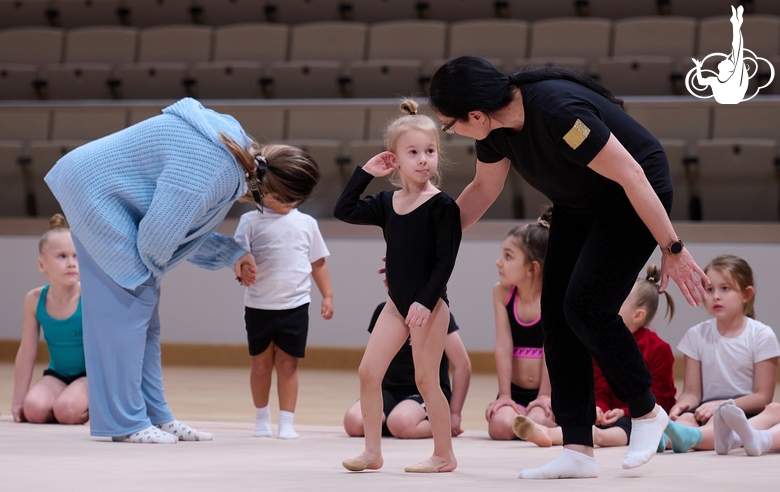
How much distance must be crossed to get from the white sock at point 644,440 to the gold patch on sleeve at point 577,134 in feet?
2.03

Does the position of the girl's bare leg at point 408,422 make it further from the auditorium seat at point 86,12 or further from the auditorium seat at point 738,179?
the auditorium seat at point 86,12

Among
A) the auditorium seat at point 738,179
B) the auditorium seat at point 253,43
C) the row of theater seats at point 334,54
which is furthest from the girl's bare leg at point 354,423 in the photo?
the auditorium seat at point 253,43

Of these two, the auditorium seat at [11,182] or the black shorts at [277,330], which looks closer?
the black shorts at [277,330]

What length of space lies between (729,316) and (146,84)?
5.10 meters

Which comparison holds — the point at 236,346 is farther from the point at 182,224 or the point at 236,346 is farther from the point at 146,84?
the point at 182,224

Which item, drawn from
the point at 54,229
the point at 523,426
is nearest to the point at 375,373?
the point at 523,426

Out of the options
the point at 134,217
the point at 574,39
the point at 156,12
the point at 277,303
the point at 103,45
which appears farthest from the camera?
the point at 156,12

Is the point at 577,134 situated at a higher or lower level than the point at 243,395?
higher

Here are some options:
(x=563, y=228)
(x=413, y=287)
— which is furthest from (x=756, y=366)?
(x=413, y=287)

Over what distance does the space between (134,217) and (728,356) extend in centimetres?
188


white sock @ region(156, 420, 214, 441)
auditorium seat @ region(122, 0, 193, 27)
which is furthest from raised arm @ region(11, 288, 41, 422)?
auditorium seat @ region(122, 0, 193, 27)

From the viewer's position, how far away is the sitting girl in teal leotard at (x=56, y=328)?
3.12 meters

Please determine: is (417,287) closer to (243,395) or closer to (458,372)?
(458,372)

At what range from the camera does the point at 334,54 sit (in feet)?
22.1
